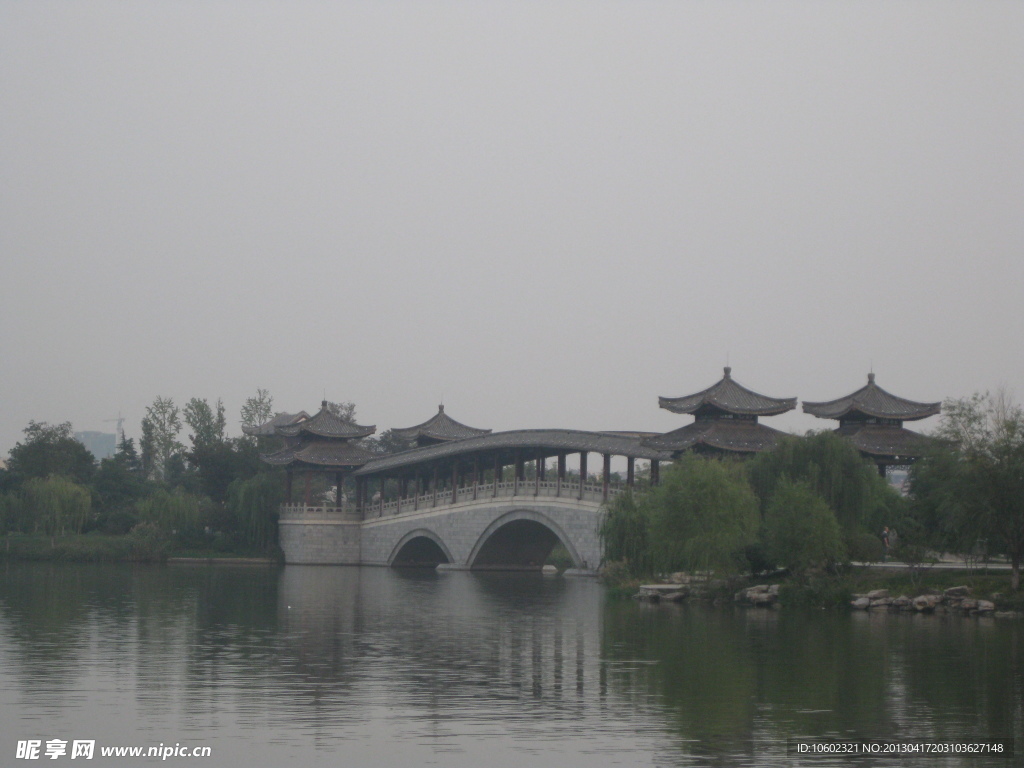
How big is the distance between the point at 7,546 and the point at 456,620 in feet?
112

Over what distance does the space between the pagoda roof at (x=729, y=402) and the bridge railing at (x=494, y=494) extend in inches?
128

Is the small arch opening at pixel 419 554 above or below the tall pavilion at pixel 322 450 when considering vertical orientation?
below

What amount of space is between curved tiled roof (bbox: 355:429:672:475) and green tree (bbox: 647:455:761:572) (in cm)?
990

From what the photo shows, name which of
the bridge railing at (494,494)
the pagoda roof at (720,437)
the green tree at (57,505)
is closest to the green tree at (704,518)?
the pagoda roof at (720,437)

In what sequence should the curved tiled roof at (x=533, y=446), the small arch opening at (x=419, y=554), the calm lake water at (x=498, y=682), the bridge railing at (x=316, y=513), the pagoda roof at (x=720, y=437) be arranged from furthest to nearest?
the bridge railing at (x=316, y=513) → the small arch opening at (x=419, y=554) → the curved tiled roof at (x=533, y=446) → the pagoda roof at (x=720, y=437) → the calm lake water at (x=498, y=682)

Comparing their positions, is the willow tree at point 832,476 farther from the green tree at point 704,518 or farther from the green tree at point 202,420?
the green tree at point 202,420

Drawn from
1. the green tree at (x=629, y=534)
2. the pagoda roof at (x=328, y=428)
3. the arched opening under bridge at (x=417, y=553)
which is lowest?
the arched opening under bridge at (x=417, y=553)

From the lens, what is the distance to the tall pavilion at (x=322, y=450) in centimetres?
5531

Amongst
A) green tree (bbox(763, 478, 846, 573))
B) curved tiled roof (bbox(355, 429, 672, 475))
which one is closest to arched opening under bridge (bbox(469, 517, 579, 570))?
curved tiled roof (bbox(355, 429, 672, 475))

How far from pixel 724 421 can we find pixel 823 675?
83.0 ft

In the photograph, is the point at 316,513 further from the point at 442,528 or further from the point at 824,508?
the point at 824,508

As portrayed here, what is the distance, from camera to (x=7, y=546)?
52969 mm

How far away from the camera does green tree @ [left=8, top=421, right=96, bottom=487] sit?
205 ft

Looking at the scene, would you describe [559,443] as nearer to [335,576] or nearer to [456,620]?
[335,576]
